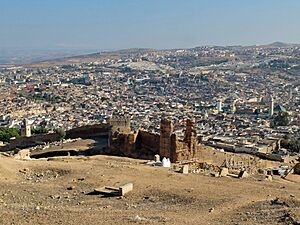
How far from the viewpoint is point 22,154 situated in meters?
25.2

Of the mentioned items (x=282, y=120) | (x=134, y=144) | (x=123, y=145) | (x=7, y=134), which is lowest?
(x=282, y=120)

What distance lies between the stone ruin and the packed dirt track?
6.21 meters

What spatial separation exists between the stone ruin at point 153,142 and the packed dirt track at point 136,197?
20.4 feet

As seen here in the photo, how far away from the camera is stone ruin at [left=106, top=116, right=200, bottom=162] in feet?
82.9

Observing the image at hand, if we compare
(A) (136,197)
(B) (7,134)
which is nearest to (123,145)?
(A) (136,197)

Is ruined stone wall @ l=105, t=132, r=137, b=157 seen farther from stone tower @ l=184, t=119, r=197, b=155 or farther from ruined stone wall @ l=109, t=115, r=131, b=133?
stone tower @ l=184, t=119, r=197, b=155

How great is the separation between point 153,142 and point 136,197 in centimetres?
1276

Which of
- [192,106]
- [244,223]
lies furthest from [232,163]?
[192,106]

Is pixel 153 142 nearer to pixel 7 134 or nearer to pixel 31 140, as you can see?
pixel 31 140

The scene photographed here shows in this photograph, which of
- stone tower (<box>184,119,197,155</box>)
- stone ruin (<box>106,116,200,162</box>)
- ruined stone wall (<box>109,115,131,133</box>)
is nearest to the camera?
stone ruin (<box>106,116,200,162</box>)

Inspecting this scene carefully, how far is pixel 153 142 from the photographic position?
27.6 metres

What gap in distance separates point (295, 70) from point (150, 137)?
420 feet

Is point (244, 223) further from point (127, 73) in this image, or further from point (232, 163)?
point (127, 73)

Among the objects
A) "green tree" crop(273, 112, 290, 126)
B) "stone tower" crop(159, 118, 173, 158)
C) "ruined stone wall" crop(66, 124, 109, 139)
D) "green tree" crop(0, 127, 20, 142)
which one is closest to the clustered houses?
"green tree" crop(273, 112, 290, 126)
